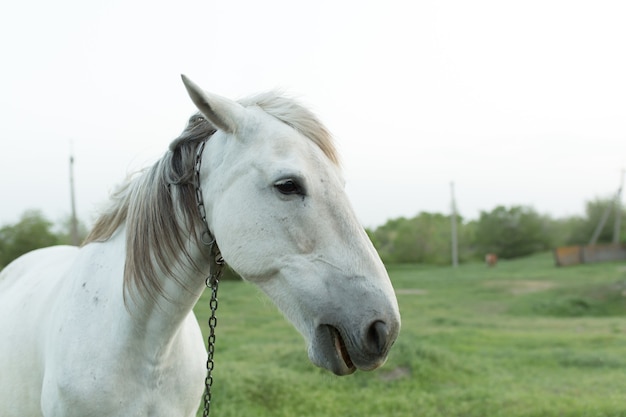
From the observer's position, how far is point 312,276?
1717 millimetres

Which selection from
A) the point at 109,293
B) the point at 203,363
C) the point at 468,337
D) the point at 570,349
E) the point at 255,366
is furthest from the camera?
the point at 468,337

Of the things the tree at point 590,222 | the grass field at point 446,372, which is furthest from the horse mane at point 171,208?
the tree at point 590,222

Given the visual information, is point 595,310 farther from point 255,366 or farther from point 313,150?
point 313,150

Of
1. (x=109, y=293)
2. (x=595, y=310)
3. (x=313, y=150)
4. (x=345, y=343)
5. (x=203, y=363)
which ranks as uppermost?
(x=313, y=150)

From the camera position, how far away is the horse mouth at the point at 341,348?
168cm

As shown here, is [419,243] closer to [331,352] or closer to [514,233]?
[514,233]

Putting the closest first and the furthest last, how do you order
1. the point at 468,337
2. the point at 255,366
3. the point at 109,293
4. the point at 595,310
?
the point at 109,293
the point at 255,366
the point at 468,337
the point at 595,310

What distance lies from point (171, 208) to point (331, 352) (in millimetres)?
783

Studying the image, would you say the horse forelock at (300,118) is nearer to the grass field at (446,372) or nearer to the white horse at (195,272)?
the white horse at (195,272)

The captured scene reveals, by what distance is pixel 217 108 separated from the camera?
1823mm

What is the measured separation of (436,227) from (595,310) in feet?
99.8

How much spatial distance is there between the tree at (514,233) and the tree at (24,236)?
118 feet

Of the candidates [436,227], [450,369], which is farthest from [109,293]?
[436,227]

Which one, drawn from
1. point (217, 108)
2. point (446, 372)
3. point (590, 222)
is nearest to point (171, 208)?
point (217, 108)
